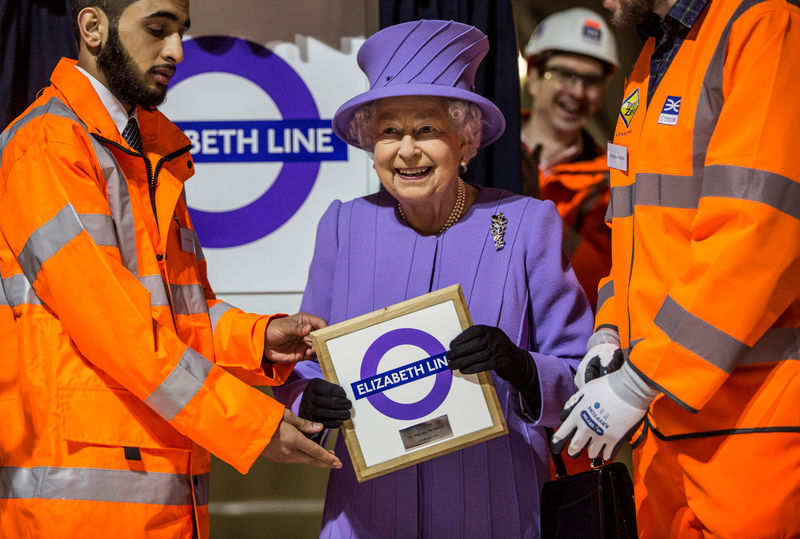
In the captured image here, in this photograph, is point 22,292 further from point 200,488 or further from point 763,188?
point 763,188

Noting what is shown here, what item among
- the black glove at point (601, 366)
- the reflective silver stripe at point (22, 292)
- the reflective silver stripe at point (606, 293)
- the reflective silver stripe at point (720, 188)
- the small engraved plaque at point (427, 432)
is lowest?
the small engraved plaque at point (427, 432)

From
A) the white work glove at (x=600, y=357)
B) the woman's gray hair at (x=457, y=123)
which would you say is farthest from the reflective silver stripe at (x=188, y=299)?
the white work glove at (x=600, y=357)

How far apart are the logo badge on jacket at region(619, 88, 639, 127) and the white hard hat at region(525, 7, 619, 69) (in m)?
1.70

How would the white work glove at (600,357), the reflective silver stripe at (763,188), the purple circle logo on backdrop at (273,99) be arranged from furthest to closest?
the purple circle logo on backdrop at (273,99) → the white work glove at (600,357) → the reflective silver stripe at (763,188)

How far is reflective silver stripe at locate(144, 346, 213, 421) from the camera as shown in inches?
69.7

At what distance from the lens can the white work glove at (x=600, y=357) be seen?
1.73 meters

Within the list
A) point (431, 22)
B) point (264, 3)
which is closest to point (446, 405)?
point (431, 22)

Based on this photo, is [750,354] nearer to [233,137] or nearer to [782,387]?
[782,387]

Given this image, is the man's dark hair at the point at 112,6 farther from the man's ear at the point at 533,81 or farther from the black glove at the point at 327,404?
the man's ear at the point at 533,81

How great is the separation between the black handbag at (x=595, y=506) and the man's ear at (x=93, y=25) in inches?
61.0

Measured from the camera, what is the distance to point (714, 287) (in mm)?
1429

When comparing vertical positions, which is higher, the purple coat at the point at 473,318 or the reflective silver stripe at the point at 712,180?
the reflective silver stripe at the point at 712,180

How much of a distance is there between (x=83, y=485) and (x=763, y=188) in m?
1.50

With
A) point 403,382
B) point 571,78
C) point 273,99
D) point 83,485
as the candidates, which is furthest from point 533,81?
point 83,485
